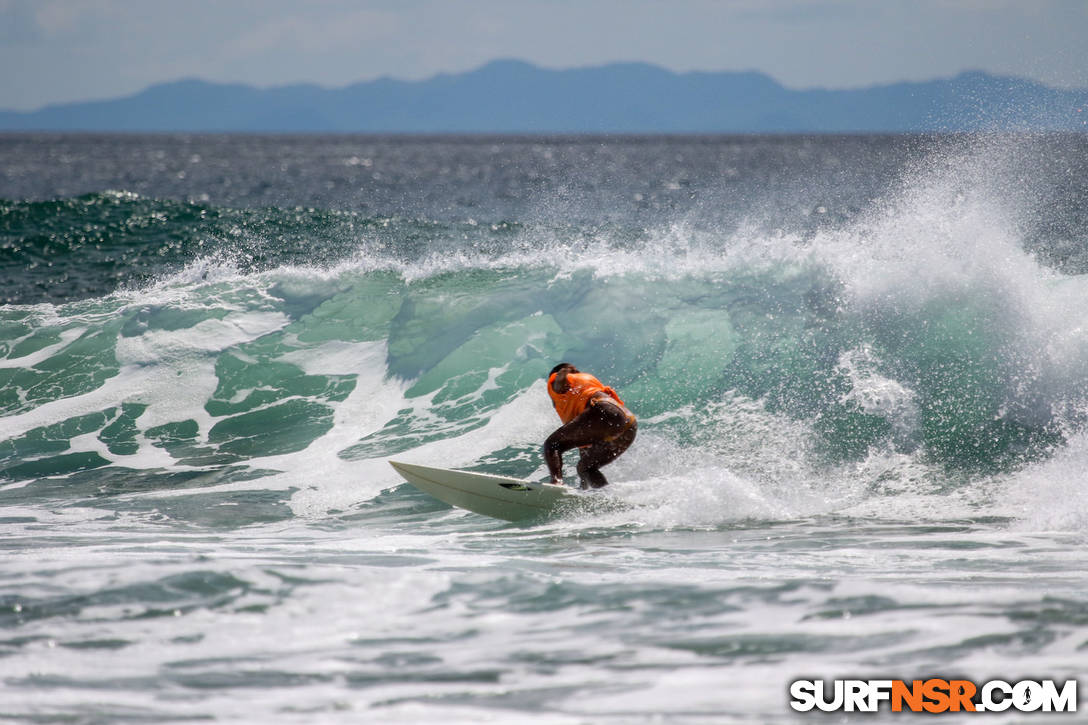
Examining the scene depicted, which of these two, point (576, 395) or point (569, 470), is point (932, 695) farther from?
point (569, 470)

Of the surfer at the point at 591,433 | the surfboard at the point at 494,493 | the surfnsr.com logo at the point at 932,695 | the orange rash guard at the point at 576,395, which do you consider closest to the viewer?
the surfnsr.com logo at the point at 932,695

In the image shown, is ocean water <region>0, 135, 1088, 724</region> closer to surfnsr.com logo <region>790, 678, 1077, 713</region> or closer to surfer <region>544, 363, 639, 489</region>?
surfnsr.com logo <region>790, 678, 1077, 713</region>

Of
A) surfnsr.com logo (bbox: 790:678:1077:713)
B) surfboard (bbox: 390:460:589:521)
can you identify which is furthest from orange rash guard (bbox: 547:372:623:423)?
surfnsr.com logo (bbox: 790:678:1077:713)

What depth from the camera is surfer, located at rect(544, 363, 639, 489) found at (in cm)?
766

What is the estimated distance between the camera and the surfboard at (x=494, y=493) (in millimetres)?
7375

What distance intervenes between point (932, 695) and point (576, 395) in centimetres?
420

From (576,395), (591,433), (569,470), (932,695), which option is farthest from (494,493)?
(932,695)

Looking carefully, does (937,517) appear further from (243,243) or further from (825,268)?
(243,243)

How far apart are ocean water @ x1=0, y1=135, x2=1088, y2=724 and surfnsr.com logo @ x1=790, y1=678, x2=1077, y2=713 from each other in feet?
0.32

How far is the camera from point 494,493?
750 cm

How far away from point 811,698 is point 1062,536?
3.46 m

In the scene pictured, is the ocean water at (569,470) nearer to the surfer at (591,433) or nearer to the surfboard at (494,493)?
the surfboard at (494,493)

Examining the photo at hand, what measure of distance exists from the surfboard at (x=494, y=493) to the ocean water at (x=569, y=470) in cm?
13

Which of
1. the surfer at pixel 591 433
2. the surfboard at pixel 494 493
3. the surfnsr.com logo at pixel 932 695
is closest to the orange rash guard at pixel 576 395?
the surfer at pixel 591 433
